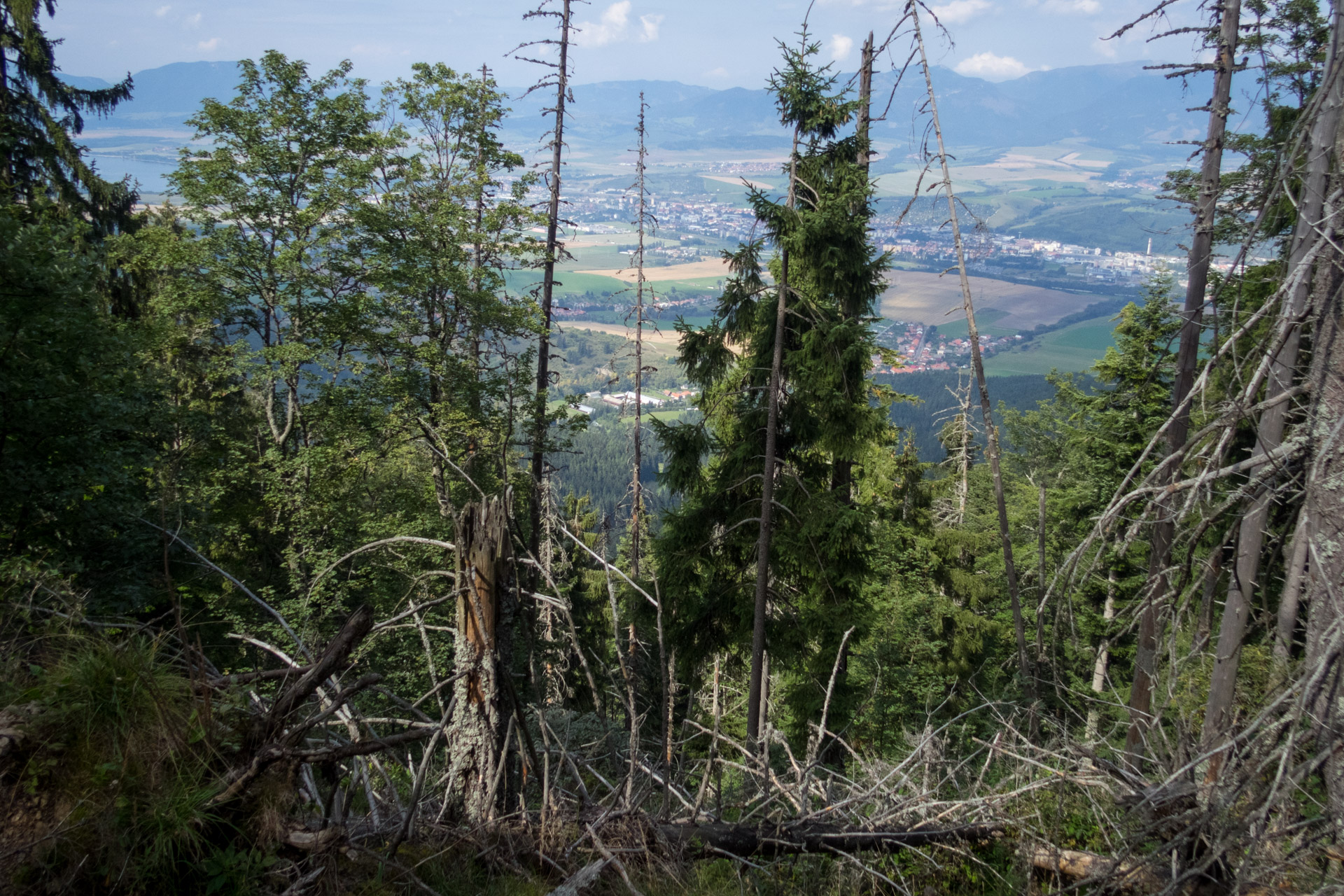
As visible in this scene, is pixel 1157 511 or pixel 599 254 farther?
pixel 599 254

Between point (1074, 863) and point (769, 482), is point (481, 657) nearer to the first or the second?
point (1074, 863)

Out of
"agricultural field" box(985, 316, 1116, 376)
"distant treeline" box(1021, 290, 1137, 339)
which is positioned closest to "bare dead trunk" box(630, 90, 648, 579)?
"agricultural field" box(985, 316, 1116, 376)

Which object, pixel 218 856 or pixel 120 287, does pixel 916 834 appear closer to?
pixel 218 856

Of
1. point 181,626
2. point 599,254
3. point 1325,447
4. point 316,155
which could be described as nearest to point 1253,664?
point 1325,447

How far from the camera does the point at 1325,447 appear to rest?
1.84m

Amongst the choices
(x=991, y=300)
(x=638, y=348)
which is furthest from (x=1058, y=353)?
(x=638, y=348)

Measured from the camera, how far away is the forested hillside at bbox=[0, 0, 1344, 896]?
2236mm

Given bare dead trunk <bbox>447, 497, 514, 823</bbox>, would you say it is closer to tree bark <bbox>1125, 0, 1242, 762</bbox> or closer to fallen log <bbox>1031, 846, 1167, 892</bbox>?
fallen log <bbox>1031, 846, 1167, 892</bbox>

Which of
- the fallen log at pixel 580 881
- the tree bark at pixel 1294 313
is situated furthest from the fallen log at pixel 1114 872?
the fallen log at pixel 580 881

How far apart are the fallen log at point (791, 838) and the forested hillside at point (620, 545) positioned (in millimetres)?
26

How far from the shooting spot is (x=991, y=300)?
128 m

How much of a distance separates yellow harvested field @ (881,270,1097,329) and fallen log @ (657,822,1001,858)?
347 feet

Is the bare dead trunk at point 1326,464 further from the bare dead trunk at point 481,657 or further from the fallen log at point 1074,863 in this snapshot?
the bare dead trunk at point 481,657

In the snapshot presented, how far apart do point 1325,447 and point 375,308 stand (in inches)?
519
